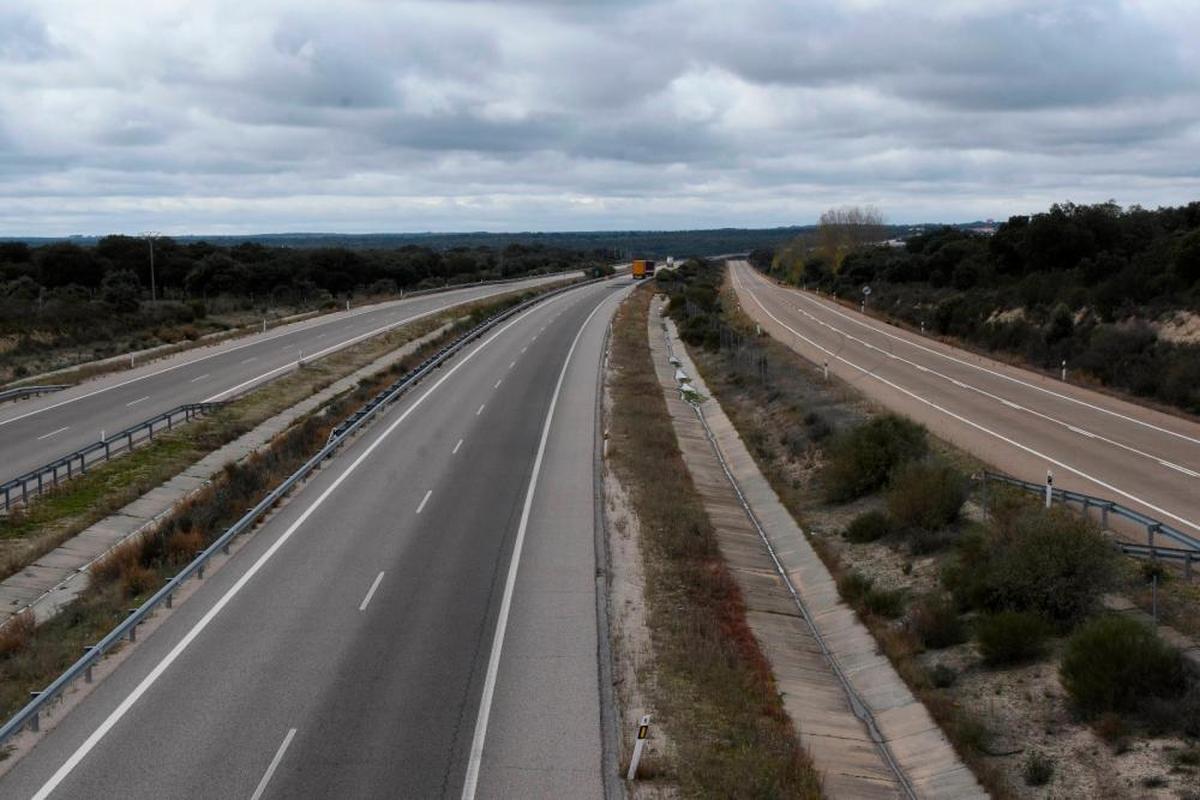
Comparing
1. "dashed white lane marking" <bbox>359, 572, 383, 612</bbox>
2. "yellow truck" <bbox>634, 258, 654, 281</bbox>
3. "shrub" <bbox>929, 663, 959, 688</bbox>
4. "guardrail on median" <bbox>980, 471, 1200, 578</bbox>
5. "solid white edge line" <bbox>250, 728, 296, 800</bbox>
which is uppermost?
"guardrail on median" <bbox>980, 471, 1200, 578</bbox>

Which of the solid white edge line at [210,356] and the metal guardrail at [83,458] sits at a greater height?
the metal guardrail at [83,458]

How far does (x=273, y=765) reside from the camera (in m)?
13.1

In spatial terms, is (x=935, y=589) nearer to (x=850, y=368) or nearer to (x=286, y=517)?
(x=286, y=517)

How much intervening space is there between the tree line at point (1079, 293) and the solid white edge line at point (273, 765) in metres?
30.7

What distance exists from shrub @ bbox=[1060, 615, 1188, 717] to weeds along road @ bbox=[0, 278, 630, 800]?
20.1 ft

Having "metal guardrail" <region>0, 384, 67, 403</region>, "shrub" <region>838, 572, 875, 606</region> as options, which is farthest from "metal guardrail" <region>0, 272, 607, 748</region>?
"metal guardrail" <region>0, 384, 67, 403</region>

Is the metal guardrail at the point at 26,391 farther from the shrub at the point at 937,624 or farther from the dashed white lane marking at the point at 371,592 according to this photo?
the shrub at the point at 937,624

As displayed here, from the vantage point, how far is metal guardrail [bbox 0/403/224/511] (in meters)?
29.3

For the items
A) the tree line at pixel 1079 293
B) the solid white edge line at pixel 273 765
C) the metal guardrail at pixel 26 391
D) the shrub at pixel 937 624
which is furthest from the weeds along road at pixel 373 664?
the tree line at pixel 1079 293

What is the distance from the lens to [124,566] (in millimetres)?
22672

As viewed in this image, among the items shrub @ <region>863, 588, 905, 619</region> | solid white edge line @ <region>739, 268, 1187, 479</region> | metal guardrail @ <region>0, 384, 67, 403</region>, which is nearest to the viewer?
shrub @ <region>863, 588, 905, 619</region>

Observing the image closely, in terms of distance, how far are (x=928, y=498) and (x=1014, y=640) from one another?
7.28 meters

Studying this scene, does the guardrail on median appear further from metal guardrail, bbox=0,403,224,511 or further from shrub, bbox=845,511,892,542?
metal guardrail, bbox=0,403,224,511

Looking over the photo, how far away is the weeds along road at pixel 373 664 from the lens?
1304 centimetres
